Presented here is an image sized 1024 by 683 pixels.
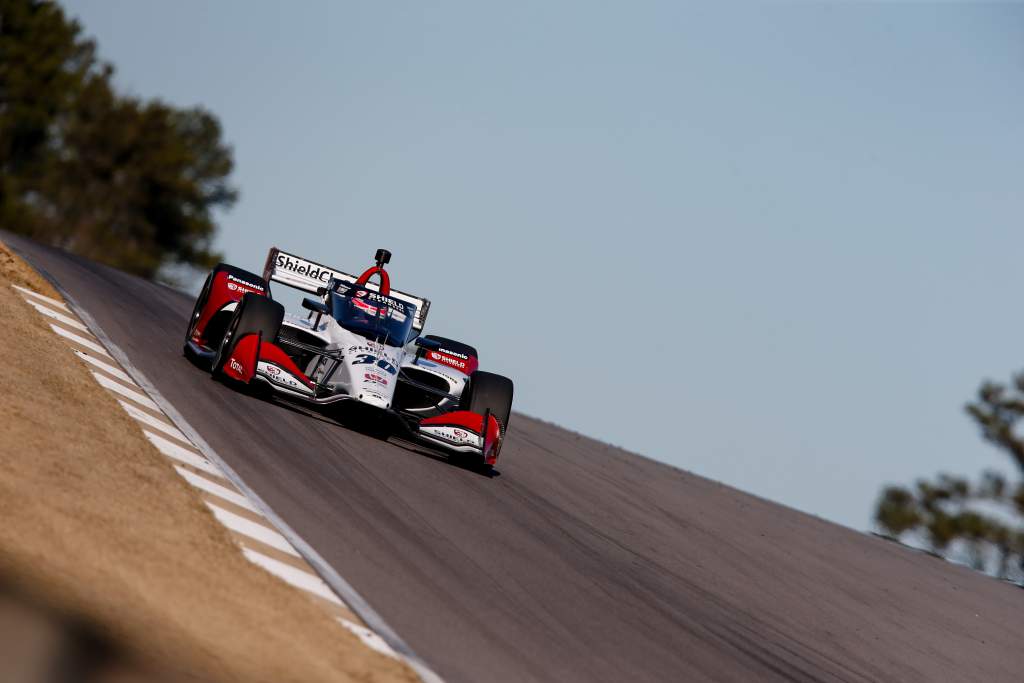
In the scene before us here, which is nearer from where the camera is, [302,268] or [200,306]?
[200,306]

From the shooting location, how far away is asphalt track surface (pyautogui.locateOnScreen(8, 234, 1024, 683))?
7211 mm

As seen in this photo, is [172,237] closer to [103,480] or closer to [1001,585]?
[1001,585]

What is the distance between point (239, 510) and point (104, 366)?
4634mm

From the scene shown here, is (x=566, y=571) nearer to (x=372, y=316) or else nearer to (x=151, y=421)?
(x=151, y=421)

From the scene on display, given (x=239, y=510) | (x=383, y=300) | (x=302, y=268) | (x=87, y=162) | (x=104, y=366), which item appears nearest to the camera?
(x=239, y=510)

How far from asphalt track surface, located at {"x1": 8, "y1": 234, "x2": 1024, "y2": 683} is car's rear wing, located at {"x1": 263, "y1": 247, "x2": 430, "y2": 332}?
147 cm

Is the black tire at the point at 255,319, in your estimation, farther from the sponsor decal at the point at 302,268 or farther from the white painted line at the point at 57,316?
the sponsor decal at the point at 302,268

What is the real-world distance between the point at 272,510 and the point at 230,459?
145cm

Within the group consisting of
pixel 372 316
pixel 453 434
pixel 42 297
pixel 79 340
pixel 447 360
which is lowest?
pixel 79 340

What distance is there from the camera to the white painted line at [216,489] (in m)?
7.89

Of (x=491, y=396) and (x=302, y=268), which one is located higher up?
(x=302, y=268)

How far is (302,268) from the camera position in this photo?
49.5 feet

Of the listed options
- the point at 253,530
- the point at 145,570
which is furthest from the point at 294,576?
the point at 145,570

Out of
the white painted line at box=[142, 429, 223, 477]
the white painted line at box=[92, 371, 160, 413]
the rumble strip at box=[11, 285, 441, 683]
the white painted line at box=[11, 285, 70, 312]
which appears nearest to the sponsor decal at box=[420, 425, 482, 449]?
the rumble strip at box=[11, 285, 441, 683]
